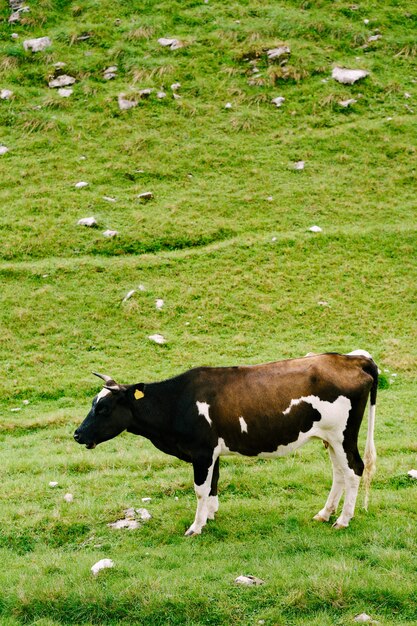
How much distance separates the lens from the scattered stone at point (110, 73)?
2958 cm

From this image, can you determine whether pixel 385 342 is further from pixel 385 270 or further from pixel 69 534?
pixel 69 534

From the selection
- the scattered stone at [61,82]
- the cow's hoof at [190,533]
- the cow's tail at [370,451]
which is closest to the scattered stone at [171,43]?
the scattered stone at [61,82]

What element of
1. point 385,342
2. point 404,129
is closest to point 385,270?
point 385,342

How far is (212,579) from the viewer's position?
8016 mm

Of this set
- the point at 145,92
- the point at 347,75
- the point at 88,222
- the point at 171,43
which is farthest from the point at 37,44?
the point at 347,75

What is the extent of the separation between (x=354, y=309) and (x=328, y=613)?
12.9 metres

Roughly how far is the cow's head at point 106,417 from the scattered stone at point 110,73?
75.1 ft

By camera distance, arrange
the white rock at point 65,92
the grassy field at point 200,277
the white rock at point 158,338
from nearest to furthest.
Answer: the grassy field at point 200,277 < the white rock at point 158,338 < the white rock at point 65,92

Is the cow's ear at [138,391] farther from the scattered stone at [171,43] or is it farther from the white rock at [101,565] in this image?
the scattered stone at [171,43]

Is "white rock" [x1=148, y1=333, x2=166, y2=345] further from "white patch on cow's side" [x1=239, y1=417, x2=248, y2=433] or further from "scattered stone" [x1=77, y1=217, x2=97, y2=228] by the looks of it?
"white patch on cow's side" [x1=239, y1=417, x2=248, y2=433]

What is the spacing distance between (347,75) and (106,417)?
77.1 feet

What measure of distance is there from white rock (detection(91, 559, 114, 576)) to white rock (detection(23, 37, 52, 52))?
91.5ft

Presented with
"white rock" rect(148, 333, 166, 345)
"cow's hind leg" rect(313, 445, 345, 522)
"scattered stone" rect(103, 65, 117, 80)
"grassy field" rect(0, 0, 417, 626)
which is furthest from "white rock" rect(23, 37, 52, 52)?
"cow's hind leg" rect(313, 445, 345, 522)

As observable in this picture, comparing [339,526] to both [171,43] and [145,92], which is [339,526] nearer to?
[145,92]
